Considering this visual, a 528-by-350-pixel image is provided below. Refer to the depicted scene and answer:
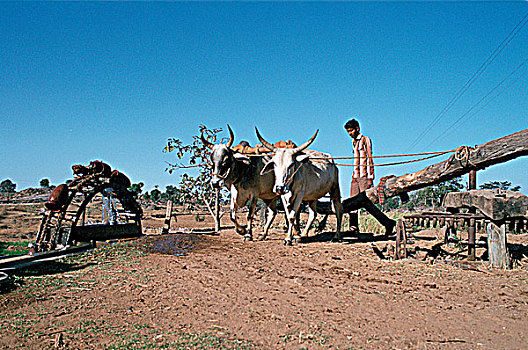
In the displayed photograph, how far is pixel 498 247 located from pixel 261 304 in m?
4.45

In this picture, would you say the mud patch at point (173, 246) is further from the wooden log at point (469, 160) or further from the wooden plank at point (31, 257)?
the wooden log at point (469, 160)

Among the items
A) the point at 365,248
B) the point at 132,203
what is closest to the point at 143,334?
the point at 365,248

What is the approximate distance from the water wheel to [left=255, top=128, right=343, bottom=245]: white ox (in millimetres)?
4303

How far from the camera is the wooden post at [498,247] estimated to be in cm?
628

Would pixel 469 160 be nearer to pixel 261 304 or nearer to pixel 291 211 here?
pixel 291 211

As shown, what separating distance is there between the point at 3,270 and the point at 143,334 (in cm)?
325

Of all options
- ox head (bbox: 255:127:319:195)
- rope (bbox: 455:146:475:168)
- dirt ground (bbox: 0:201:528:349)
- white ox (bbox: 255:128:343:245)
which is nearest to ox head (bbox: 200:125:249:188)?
white ox (bbox: 255:128:343:245)

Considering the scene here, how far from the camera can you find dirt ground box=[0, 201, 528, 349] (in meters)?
3.31

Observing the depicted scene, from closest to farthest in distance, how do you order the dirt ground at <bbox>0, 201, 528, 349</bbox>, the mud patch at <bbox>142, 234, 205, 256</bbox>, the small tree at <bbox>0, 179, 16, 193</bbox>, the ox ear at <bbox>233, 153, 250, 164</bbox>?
the dirt ground at <bbox>0, 201, 528, 349</bbox>
the mud patch at <bbox>142, 234, 205, 256</bbox>
the ox ear at <bbox>233, 153, 250, 164</bbox>
the small tree at <bbox>0, 179, 16, 193</bbox>

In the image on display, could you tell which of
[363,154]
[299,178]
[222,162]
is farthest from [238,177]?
[363,154]

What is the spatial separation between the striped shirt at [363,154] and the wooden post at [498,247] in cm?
431

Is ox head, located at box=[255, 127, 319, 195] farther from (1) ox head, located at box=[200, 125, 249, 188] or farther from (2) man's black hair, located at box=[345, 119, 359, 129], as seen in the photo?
(2) man's black hair, located at box=[345, 119, 359, 129]

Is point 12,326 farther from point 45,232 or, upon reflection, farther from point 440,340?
point 45,232

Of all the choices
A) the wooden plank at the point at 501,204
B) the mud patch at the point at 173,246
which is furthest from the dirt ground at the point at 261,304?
the wooden plank at the point at 501,204
